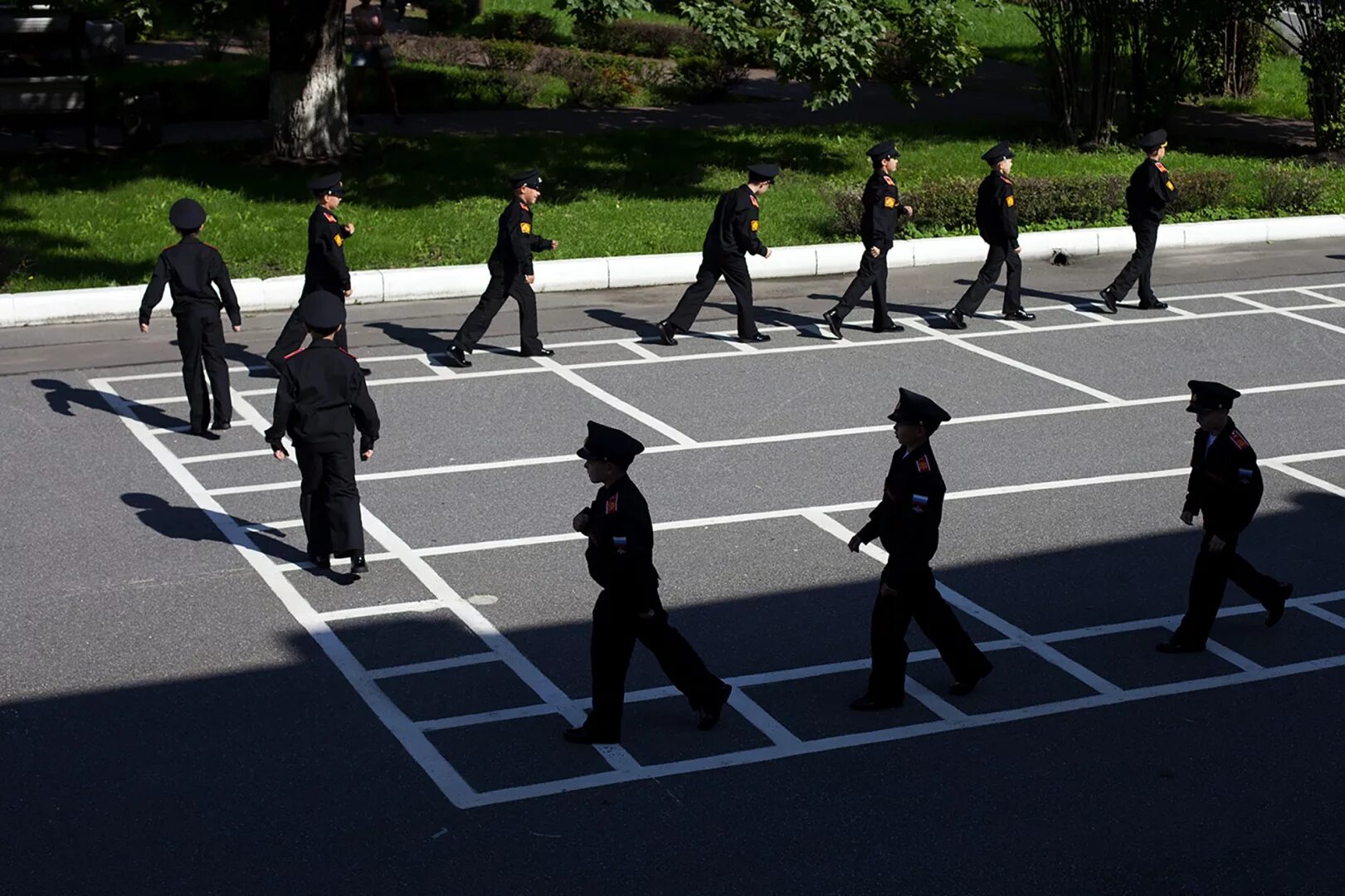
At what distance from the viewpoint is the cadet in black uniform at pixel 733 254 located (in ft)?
49.8

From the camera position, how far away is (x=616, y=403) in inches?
542

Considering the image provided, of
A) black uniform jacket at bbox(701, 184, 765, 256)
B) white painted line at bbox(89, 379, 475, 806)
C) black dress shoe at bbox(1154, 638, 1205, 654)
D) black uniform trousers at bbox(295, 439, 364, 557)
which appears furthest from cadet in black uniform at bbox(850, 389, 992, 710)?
black uniform jacket at bbox(701, 184, 765, 256)

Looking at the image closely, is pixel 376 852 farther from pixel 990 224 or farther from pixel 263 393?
pixel 990 224

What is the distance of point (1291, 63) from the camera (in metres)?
35.0

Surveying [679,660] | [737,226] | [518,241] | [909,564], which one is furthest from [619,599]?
[737,226]

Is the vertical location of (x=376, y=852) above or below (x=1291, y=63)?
below

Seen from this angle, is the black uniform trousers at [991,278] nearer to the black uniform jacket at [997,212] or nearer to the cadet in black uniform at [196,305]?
the black uniform jacket at [997,212]

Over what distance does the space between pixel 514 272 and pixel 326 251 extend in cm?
181

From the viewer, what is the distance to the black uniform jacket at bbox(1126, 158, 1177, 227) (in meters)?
16.6

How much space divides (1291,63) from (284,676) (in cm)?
3202

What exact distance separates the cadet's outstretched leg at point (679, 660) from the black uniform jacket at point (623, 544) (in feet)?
0.40

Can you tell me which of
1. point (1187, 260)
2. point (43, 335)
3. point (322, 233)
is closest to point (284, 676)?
point (322, 233)

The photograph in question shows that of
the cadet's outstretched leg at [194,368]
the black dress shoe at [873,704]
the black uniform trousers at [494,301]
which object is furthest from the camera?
the black uniform trousers at [494,301]

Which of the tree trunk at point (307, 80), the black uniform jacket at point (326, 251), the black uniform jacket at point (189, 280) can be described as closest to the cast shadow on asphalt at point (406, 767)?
the black uniform jacket at point (189, 280)
